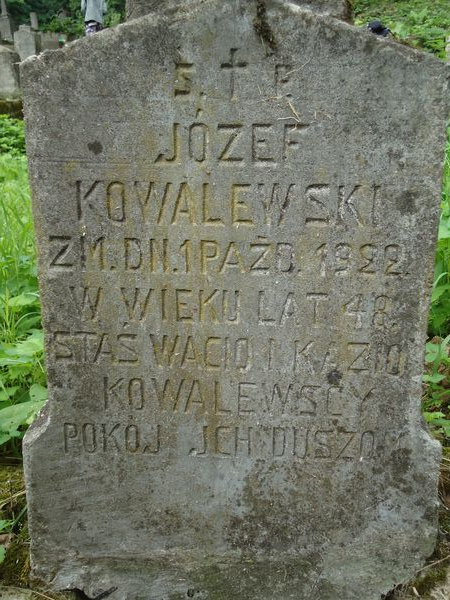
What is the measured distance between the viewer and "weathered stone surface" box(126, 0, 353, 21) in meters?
1.93

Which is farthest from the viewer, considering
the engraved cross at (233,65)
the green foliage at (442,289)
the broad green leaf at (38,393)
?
the green foliage at (442,289)

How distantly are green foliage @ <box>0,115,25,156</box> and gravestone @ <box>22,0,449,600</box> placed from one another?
7.84 metres

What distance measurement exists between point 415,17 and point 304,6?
39.7 ft

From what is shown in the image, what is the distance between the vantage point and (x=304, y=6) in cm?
195

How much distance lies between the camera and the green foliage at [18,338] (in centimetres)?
264

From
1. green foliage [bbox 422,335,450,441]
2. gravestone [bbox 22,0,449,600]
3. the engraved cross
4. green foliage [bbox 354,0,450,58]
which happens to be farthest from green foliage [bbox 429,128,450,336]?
green foliage [bbox 354,0,450,58]

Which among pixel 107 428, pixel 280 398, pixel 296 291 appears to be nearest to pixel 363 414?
pixel 280 398

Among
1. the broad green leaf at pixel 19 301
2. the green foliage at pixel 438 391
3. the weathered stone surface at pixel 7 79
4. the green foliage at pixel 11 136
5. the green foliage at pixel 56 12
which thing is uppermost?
the green foliage at pixel 56 12

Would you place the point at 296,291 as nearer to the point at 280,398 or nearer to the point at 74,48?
the point at 280,398

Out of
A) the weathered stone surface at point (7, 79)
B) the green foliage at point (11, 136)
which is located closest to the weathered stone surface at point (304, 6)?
the green foliage at point (11, 136)

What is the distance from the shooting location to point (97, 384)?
211 cm

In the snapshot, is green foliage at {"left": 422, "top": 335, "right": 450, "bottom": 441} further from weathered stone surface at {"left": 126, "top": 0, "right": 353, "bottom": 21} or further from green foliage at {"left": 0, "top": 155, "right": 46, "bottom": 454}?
green foliage at {"left": 0, "top": 155, "right": 46, "bottom": 454}

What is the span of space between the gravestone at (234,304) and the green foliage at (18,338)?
1.65ft

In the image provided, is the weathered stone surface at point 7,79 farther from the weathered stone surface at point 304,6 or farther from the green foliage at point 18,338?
the weathered stone surface at point 304,6
